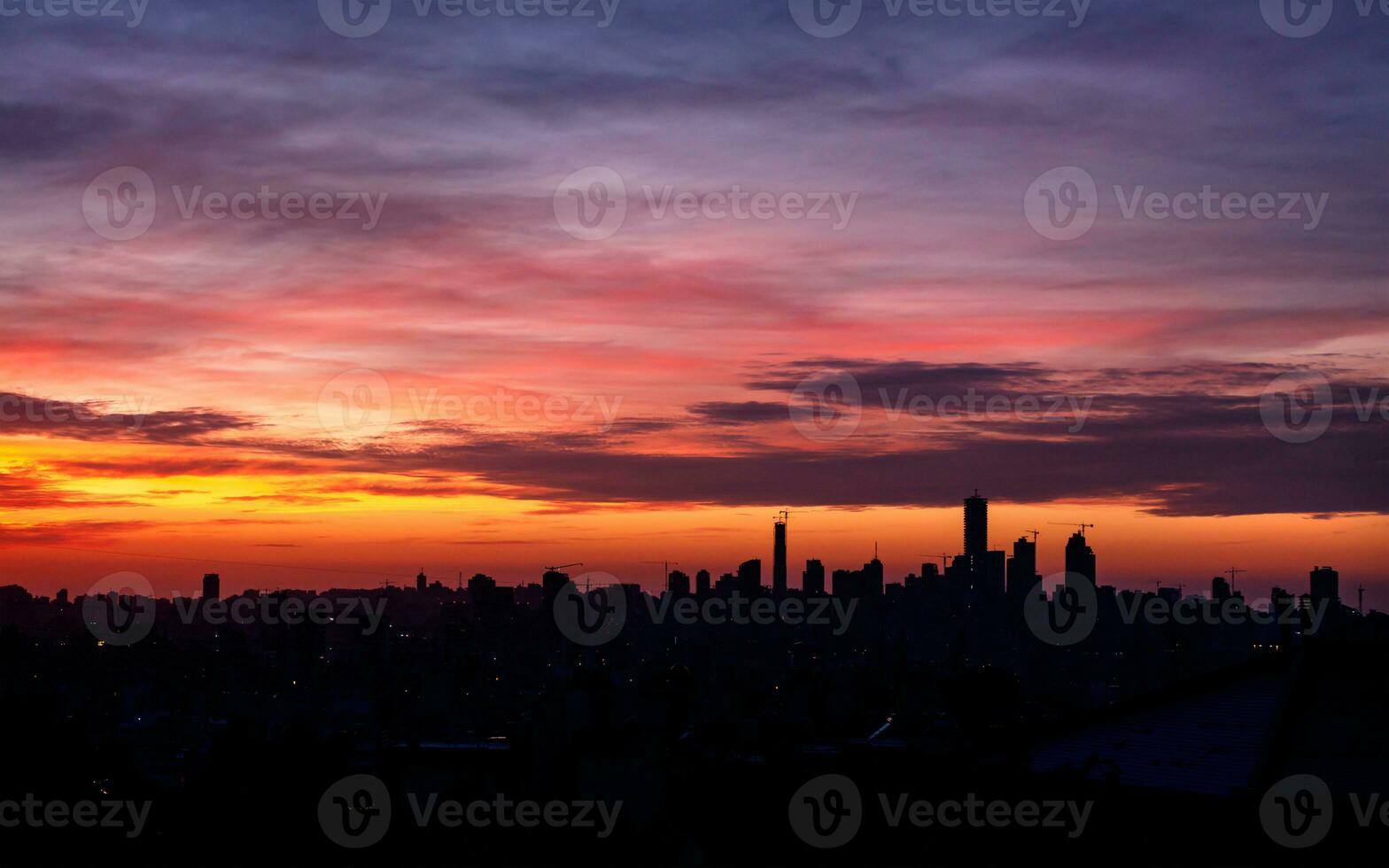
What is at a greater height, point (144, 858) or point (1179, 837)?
point (1179, 837)

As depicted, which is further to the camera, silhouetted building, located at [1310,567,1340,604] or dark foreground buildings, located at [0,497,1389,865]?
silhouetted building, located at [1310,567,1340,604]

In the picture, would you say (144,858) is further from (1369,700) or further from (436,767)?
(1369,700)

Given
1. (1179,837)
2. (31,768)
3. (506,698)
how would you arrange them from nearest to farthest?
1. (1179,837)
2. (31,768)
3. (506,698)

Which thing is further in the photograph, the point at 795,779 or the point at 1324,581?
the point at 1324,581

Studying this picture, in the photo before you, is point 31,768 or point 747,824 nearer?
point 747,824

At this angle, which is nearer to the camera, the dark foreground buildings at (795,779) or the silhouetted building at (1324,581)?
the dark foreground buildings at (795,779)

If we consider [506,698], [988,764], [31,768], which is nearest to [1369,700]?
[988,764]

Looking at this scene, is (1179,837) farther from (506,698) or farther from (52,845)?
(506,698)

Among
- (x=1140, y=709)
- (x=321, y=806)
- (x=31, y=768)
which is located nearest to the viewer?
(x=1140, y=709)

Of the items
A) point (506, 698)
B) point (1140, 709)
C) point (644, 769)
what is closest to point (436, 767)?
point (644, 769)
